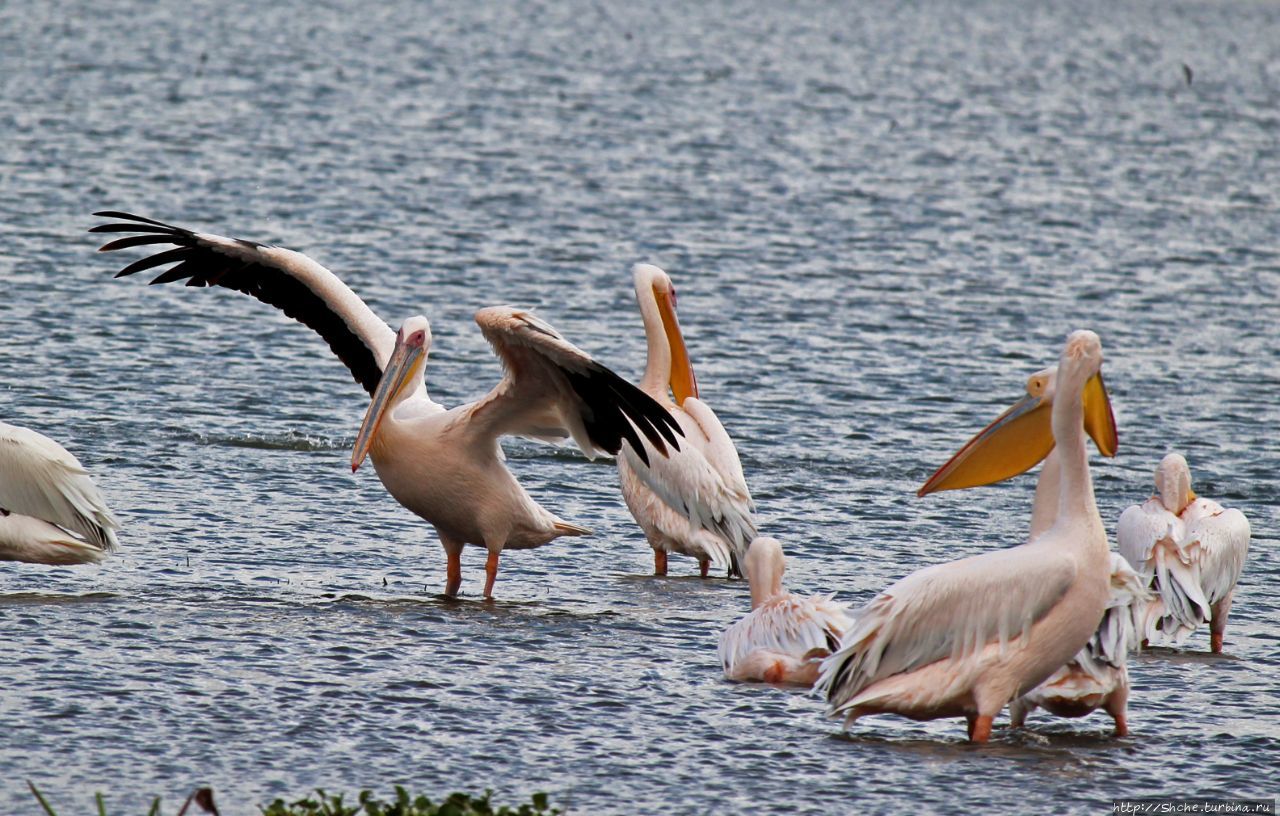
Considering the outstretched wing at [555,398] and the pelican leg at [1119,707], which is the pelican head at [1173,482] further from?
the outstretched wing at [555,398]

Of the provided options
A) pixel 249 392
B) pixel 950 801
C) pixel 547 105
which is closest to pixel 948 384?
pixel 249 392

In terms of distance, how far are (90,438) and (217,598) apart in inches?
95.7

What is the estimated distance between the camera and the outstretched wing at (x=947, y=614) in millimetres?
5043

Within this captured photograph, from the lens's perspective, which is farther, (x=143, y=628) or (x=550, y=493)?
(x=550, y=493)

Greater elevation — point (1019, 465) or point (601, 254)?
point (601, 254)

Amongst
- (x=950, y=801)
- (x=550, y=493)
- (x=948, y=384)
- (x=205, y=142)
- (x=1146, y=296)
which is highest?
(x=205, y=142)

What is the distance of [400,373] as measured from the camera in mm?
6773

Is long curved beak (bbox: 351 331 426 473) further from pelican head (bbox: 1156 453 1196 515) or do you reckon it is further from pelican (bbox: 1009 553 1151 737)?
pelican head (bbox: 1156 453 1196 515)

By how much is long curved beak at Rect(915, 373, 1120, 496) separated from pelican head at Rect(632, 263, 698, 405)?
2307 millimetres

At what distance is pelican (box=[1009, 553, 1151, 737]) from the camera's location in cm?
523

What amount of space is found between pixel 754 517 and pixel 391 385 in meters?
1.50

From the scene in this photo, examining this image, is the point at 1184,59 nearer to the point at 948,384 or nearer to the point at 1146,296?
the point at 1146,296

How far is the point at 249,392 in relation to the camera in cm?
948

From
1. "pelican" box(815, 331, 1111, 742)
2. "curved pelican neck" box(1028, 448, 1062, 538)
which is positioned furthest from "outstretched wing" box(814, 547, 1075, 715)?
"curved pelican neck" box(1028, 448, 1062, 538)
